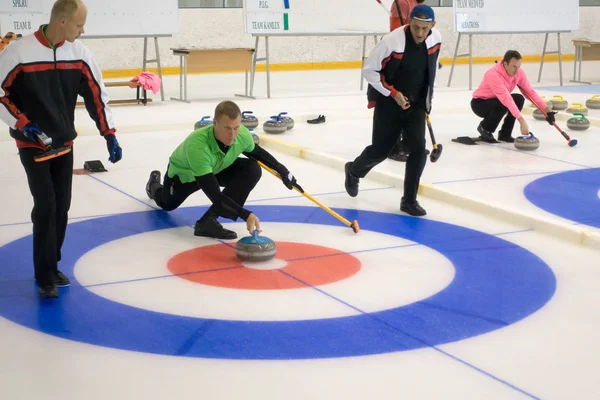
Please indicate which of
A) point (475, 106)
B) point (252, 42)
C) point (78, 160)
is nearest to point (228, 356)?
point (78, 160)

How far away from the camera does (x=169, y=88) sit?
13.9 m

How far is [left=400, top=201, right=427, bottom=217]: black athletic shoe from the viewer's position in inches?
238

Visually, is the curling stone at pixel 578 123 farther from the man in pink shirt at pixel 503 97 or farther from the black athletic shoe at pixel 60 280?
the black athletic shoe at pixel 60 280

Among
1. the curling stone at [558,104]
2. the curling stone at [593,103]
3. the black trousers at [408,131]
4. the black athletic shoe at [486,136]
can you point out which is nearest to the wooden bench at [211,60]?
the curling stone at [558,104]

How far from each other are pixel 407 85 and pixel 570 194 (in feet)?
5.68

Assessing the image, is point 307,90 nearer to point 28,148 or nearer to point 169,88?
point 169,88

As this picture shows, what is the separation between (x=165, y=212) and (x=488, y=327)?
2.81 m

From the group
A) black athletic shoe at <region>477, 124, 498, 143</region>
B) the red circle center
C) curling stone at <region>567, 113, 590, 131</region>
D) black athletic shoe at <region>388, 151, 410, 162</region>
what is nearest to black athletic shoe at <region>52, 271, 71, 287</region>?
the red circle center

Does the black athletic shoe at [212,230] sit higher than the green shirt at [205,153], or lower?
lower

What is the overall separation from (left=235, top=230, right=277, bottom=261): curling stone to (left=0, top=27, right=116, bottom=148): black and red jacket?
112 cm

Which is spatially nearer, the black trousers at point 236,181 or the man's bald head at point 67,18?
the man's bald head at point 67,18

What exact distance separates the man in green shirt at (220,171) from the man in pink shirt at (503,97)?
383cm

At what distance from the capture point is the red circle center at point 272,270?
4.55 m

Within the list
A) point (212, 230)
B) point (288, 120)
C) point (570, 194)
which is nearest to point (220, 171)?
point (212, 230)
